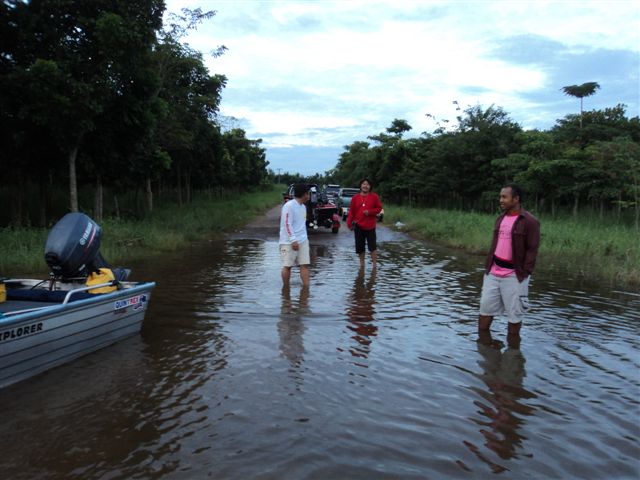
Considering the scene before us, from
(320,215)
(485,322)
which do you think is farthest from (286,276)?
(320,215)

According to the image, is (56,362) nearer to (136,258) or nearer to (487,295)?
(487,295)

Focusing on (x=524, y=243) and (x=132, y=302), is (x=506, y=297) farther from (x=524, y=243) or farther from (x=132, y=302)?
(x=132, y=302)

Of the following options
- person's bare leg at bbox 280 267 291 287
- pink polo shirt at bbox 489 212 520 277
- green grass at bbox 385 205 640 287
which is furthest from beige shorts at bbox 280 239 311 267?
green grass at bbox 385 205 640 287

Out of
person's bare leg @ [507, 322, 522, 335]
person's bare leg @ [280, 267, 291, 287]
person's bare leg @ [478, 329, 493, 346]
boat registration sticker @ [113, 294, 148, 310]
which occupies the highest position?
boat registration sticker @ [113, 294, 148, 310]

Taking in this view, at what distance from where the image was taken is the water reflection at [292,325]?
17.7 ft

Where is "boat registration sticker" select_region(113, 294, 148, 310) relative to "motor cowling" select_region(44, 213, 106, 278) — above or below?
below

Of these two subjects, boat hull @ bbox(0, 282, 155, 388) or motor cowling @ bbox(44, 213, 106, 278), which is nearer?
boat hull @ bbox(0, 282, 155, 388)

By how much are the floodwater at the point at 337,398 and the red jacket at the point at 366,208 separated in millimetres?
2748

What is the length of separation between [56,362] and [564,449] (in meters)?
4.55

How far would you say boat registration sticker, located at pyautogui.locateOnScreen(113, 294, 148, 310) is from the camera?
5527 millimetres

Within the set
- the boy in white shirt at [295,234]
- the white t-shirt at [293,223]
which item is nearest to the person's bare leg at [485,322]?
the boy in white shirt at [295,234]

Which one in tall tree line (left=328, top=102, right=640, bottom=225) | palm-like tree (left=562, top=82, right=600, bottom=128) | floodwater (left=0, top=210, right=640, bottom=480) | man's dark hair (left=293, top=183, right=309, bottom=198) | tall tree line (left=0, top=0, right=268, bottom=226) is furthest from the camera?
palm-like tree (left=562, top=82, right=600, bottom=128)

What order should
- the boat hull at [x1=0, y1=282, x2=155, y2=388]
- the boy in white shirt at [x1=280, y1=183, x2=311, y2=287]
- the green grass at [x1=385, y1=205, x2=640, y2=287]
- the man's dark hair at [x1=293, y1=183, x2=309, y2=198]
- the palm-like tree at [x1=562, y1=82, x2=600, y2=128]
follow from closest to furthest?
the boat hull at [x1=0, y1=282, x2=155, y2=388]
the man's dark hair at [x1=293, y1=183, x2=309, y2=198]
the boy in white shirt at [x1=280, y1=183, x2=311, y2=287]
the green grass at [x1=385, y1=205, x2=640, y2=287]
the palm-like tree at [x1=562, y1=82, x2=600, y2=128]

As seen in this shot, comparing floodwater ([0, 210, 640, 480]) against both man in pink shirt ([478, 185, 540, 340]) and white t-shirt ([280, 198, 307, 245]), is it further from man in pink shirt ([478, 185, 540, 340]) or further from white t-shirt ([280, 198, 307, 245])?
white t-shirt ([280, 198, 307, 245])
